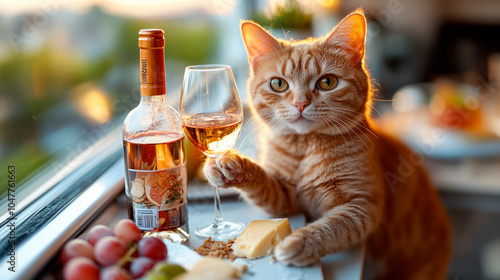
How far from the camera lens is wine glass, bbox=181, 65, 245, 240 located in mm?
1026

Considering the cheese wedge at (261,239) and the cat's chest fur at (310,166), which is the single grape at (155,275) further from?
the cat's chest fur at (310,166)

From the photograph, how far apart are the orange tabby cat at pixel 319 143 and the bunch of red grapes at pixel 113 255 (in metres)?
0.27

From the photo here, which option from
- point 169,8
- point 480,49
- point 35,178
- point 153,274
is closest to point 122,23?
point 169,8

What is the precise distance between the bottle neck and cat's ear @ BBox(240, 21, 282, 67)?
0.33m

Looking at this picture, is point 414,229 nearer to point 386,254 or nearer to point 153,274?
point 386,254

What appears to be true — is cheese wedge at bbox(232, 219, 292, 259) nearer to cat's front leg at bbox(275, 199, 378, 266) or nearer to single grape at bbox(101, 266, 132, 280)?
cat's front leg at bbox(275, 199, 378, 266)

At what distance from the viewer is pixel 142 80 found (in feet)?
3.09

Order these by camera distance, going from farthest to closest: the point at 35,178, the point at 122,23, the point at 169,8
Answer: the point at 169,8 < the point at 122,23 < the point at 35,178

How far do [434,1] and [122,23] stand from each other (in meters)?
4.50

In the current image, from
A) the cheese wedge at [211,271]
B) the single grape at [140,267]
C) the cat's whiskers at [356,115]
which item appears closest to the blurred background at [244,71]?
the cat's whiskers at [356,115]

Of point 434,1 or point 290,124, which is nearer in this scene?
point 290,124

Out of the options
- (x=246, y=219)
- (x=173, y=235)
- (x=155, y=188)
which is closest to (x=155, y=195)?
(x=155, y=188)

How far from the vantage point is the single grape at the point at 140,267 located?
779 millimetres

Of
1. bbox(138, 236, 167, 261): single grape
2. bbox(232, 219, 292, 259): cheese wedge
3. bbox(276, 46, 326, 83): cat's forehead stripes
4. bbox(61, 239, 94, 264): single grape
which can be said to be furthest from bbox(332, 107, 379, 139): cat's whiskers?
bbox(61, 239, 94, 264): single grape
